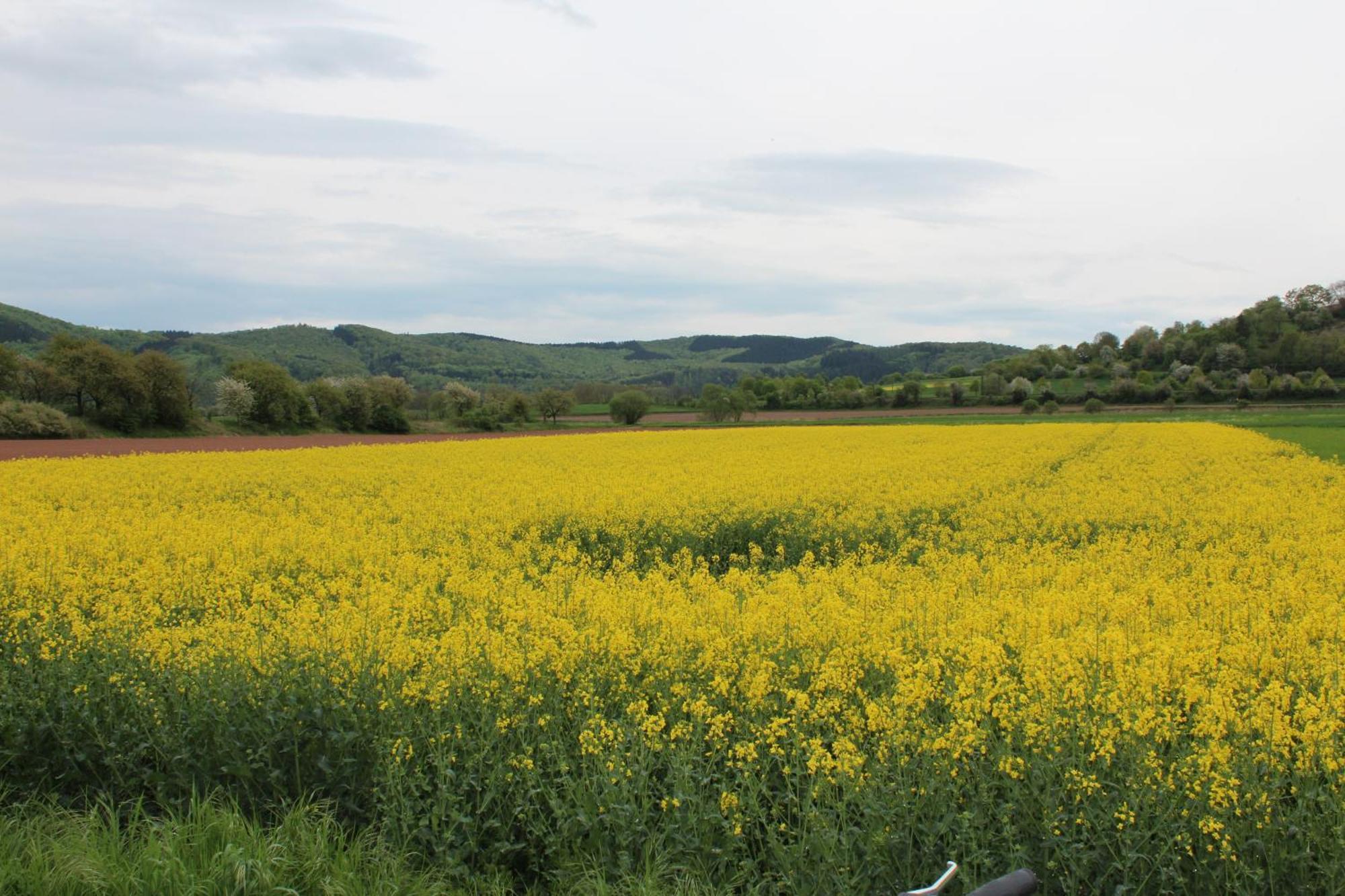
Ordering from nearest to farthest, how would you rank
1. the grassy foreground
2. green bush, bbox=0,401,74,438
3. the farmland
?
the grassy foreground, the farmland, green bush, bbox=0,401,74,438

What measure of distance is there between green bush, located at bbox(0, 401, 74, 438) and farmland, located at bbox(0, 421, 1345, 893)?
37988 millimetres

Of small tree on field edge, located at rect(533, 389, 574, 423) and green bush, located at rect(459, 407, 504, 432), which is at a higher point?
small tree on field edge, located at rect(533, 389, 574, 423)

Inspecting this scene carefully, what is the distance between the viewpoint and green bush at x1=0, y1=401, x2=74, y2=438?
135 ft

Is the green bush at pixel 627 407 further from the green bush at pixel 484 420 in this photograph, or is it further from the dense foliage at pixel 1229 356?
the dense foliage at pixel 1229 356

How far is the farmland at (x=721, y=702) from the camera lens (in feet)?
14.2

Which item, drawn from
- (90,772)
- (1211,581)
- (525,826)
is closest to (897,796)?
(525,826)

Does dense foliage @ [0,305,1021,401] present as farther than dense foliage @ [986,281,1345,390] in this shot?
Yes

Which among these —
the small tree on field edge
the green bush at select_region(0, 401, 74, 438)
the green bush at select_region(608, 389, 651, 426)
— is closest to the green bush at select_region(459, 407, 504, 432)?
the small tree on field edge

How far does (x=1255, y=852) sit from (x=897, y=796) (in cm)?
170

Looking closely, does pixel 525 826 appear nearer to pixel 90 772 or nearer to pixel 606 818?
pixel 606 818

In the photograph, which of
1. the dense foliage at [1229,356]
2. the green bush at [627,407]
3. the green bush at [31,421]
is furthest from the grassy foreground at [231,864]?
the dense foliage at [1229,356]

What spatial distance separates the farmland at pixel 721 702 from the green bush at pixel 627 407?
6300 centimetres

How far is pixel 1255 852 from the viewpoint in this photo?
415cm

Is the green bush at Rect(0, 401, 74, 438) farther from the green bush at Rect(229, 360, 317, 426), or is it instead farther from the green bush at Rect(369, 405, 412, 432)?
the green bush at Rect(369, 405, 412, 432)
